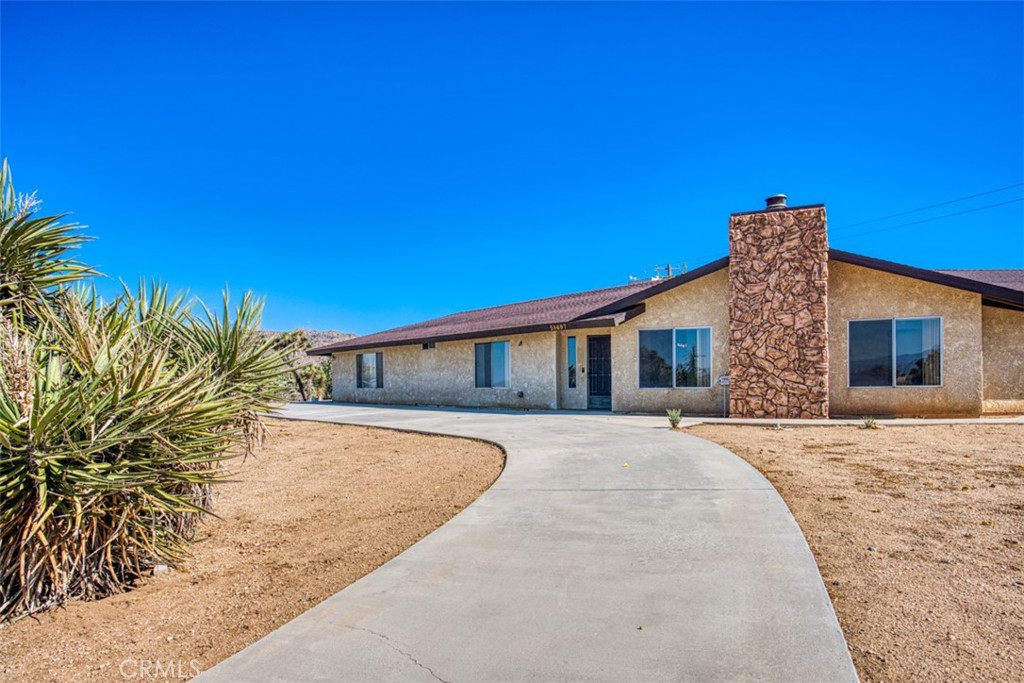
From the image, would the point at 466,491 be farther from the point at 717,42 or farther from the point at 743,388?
the point at 717,42

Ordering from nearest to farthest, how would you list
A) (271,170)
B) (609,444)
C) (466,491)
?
(466,491) < (609,444) < (271,170)

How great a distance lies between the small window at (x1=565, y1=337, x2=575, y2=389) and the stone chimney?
4.50m

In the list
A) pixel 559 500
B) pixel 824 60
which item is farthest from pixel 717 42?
pixel 559 500

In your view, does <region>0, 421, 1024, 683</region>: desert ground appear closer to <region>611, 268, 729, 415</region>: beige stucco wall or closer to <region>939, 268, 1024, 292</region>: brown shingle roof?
<region>611, 268, 729, 415</region>: beige stucco wall

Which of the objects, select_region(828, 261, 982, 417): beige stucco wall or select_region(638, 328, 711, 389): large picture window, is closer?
select_region(828, 261, 982, 417): beige stucco wall

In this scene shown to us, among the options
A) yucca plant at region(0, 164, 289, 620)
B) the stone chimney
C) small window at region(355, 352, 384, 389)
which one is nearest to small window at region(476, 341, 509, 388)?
small window at region(355, 352, 384, 389)

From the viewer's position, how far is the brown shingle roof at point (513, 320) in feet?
52.7

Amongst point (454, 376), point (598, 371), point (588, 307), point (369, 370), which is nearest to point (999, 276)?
point (588, 307)

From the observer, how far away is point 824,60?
14.2m

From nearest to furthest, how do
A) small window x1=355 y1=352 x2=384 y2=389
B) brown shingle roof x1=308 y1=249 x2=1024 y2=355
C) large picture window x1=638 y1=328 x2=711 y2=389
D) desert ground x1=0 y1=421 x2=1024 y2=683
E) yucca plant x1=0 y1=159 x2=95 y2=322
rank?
desert ground x1=0 y1=421 x2=1024 y2=683, yucca plant x1=0 y1=159 x2=95 y2=322, brown shingle roof x1=308 y1=249 x2=1024 y2=355, large picture window x1=638 y1=328 x2=711 y2=389, small window x1=355 y1=352 x2=384 y2=389

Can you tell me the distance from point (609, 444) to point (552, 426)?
2.84 metres

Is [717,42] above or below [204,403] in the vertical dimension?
above

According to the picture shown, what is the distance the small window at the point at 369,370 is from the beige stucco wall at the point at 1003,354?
18922 millimetres

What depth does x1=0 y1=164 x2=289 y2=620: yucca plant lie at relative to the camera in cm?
363
